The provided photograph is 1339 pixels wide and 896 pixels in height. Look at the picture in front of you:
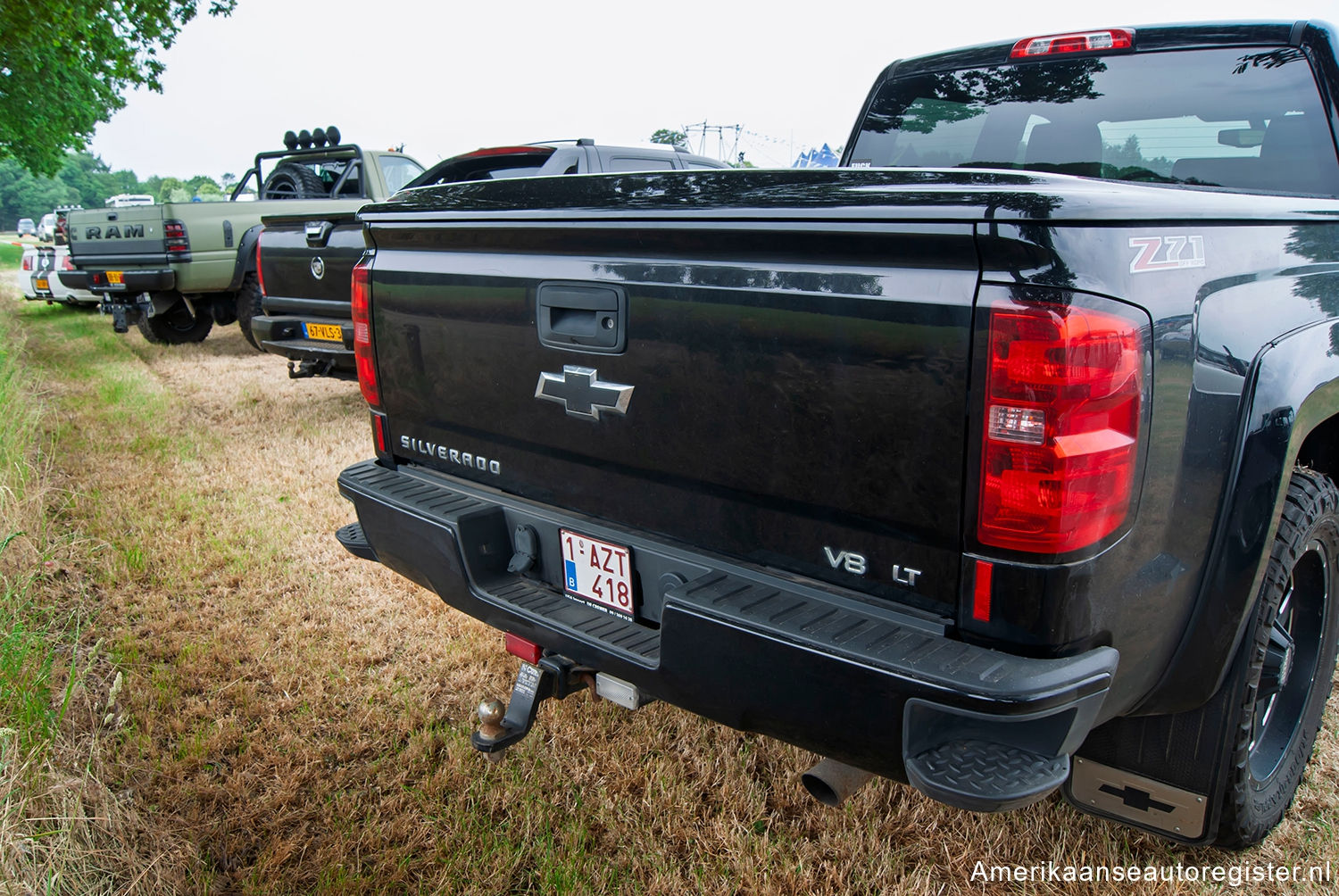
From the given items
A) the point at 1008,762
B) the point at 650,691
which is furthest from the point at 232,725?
the point at 1008,762

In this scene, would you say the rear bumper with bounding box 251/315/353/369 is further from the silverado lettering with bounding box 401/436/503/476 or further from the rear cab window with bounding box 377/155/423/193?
the silverado lettering with bounding box 401/436/503/476

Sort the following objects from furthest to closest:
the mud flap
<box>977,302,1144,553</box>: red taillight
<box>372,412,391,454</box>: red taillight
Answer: <box>372,412,391,454</box>: red taillight → the mud flap → <box>977,302,1144,553</box>: red taillight

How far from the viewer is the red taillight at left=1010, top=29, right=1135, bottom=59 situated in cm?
286

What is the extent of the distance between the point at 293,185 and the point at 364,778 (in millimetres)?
8282

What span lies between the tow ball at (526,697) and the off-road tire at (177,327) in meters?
10.1

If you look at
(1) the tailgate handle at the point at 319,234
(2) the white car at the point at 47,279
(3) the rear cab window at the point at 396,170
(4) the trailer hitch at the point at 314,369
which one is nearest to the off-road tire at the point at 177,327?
(2) the white car at the point at 47,279

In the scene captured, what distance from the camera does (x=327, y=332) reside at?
597 centimetres

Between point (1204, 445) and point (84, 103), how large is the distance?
16.7m

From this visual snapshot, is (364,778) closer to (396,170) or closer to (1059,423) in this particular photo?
(1059,423)

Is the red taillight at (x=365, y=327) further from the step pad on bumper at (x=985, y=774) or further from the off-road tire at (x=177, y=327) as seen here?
the off-road tire at (x=177, y=327)

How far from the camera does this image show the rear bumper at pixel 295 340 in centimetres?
601

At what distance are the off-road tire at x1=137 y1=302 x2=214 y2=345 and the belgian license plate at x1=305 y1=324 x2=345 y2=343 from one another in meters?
5.80

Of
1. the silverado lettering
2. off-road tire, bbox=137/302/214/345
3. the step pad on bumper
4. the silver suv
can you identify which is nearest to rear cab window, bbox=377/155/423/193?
the silver suv

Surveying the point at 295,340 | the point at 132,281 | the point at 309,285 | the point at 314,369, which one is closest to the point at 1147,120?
the point at 309,285
